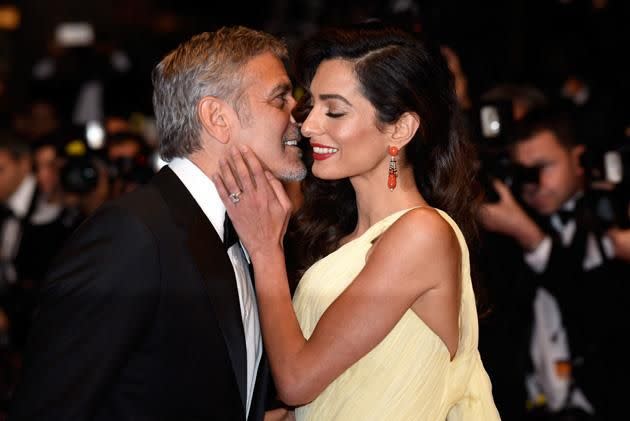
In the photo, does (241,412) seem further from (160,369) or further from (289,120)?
(289,120)

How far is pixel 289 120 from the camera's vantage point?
247 centimetres

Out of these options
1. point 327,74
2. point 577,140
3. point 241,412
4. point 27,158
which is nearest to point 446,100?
point 327,74

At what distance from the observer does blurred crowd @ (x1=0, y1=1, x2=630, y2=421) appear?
3.27 m

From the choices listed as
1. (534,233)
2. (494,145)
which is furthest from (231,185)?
(534,233)

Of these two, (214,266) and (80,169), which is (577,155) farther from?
(80,169)

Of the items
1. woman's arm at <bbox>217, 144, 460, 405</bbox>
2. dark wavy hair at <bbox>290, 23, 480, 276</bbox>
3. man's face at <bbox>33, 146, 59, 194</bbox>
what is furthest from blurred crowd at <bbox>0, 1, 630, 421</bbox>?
woman's arm at <bbox>217, 144, 460, 405</bbox>

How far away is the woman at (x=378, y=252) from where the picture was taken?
2131mm

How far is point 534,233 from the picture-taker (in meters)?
3.50

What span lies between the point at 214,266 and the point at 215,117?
45 centimetres

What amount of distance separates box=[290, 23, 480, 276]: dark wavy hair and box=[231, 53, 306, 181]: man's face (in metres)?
0.06

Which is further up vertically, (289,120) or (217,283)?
(289,120)

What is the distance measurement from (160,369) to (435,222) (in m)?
0.72

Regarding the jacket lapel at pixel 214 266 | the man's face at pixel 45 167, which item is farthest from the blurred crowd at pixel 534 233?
the jacket lapel at pixel 214 266

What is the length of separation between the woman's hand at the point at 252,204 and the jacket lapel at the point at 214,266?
0.10 metres
